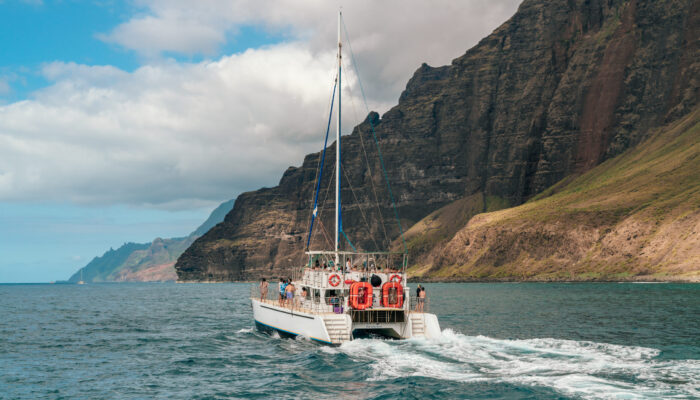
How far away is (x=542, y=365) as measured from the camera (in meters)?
29.3

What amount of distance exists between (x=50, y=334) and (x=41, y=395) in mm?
28363

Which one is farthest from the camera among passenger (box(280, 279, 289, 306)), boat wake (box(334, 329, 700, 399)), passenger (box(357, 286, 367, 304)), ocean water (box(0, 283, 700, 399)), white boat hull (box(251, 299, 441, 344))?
passenger (box(280, 279, 289, 306))

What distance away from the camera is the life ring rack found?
127 ft

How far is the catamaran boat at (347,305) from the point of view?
35969mm

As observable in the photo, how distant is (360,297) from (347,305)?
1.20 metres

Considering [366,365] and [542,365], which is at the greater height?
[542,365]

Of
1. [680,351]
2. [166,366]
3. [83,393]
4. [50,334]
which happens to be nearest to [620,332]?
[680,351]

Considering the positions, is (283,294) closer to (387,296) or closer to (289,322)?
(289,322)

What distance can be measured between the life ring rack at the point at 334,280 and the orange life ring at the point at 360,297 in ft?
9.31

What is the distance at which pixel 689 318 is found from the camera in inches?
2114

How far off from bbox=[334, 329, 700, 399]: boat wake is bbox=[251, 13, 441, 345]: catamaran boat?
110cm

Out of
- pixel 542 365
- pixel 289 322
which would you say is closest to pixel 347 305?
pixel 289 322

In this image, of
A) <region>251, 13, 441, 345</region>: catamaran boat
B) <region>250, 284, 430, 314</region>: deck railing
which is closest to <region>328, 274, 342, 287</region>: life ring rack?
<region>251, 13, 441, 345</region>: catamaran boat

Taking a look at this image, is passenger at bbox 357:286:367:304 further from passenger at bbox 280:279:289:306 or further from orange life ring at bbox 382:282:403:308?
passenger at bbox 280:279:289:306
